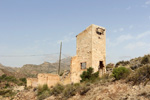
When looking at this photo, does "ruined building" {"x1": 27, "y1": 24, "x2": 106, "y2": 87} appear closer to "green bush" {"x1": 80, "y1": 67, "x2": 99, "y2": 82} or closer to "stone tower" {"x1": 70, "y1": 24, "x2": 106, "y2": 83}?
"stone tower" {"x1": 70, "y1": 24, "x2": 106, "y2": 83}

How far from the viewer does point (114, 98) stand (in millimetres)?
8695

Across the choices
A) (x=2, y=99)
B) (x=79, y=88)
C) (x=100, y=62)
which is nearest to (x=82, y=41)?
(x=100, y=62)

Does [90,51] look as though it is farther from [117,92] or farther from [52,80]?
[117,92]

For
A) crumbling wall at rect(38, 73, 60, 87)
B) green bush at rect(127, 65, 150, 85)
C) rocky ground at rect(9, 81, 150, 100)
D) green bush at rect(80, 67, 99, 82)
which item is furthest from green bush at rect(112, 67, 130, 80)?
crumbling wall at rect(38, 73, 60, 87)

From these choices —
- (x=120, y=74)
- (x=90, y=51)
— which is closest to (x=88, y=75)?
(x=90, y=51)

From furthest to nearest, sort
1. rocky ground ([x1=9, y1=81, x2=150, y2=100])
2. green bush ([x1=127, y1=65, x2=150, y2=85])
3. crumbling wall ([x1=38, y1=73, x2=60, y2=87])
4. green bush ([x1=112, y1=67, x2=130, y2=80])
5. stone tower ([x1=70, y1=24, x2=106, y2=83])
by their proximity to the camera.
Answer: crumbling wall ([x1=38, y1=73, x2=60, y2=87]), stone tower ([x1=70, y1=24, x2=106, y2=83]), green bush ([x1=112, y1=67, x2=130, y2=80]), green bush ([x1=127, y1=65, x2=150, y2=85]), rocky ground ([x1=9, y1=81, x2=150, y2=100])

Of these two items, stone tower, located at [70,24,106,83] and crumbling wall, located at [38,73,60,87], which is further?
crumbling wall, located at [38,73,60,87]

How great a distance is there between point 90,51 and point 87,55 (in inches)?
22.5

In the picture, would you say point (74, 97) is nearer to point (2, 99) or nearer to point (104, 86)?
point (104, 86)

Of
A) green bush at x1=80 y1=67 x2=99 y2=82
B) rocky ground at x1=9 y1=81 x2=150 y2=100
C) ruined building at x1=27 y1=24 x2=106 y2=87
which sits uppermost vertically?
ruined building at x1=27 y1=24 x2=106 y2=87

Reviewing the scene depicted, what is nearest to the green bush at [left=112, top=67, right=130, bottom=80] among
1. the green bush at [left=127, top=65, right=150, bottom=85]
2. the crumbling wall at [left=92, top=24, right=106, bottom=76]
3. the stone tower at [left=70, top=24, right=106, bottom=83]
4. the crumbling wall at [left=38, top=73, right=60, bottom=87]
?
the green bush at [left=127, top=65, right=150, bottom=85]

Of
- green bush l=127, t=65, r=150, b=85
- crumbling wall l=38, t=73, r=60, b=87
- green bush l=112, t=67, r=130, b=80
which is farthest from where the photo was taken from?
crumbling wall l=38, t=73, r=60, b=87

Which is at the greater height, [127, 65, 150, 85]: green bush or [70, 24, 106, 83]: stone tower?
[70, 24, 106, 83]: stone tower

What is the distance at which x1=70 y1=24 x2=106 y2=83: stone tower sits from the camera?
650 inches
